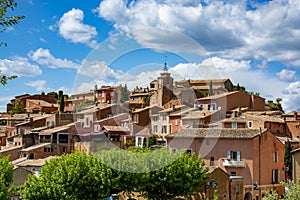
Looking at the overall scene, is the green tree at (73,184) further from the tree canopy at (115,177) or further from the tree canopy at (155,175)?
the tree canopy at (155,175)

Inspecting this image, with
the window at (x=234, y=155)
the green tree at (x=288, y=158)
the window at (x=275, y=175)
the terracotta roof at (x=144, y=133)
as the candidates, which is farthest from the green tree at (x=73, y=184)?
the terracotta roof at (x=144, y=133)

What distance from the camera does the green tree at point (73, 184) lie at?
32.5m

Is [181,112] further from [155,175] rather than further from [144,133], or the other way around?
[155,175]

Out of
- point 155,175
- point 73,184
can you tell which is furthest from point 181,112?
point 73,184

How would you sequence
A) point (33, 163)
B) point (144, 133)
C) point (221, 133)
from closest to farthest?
point (221, 133), point (33, 163), point (144, 133)

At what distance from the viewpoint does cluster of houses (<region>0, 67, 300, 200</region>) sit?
4116cm

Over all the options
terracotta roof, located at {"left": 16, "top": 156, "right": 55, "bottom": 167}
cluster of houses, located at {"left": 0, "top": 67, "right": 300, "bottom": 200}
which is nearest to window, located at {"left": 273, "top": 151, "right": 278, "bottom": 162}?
cluster of houses, located at {"left": 0, "top": 67, "right": 300, "bottom": 200}

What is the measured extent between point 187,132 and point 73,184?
51.7ft

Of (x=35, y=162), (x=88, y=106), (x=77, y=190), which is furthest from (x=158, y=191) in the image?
(x=88, y=106)

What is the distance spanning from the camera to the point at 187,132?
45125mm

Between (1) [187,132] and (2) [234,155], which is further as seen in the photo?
(1) [187,132]

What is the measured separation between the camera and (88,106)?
66875 mm

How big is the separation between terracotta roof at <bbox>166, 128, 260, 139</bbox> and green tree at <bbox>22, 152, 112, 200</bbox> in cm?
1325

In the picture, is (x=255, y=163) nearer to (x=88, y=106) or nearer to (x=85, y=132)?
(x=85, y=132)
